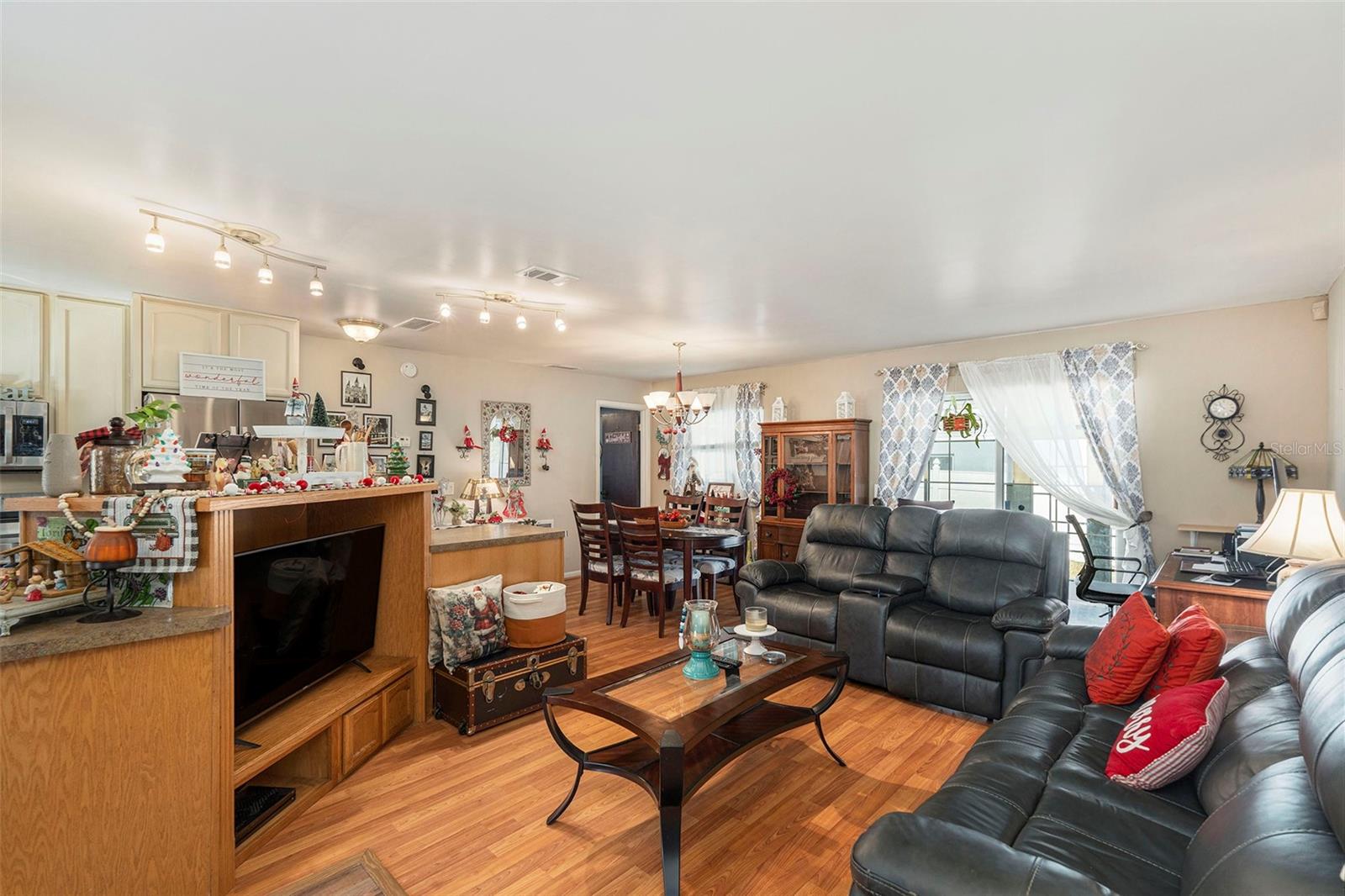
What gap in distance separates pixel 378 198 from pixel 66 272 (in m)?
2.32

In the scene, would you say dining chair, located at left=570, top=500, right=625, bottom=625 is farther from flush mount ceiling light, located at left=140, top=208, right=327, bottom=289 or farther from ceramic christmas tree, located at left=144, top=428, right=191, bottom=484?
ceramic christmas tree, located at left=144, top=428, right=191, bottom=484

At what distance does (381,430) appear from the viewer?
17.9 feet

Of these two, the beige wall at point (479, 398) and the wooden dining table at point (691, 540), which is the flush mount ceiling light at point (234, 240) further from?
the wooden dining table at point (691, 540)

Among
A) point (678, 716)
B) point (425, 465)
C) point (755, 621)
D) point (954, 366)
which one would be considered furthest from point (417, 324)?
point (954, 366)

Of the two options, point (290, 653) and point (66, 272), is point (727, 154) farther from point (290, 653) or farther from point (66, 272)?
point (66, 272)

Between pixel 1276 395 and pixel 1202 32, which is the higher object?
pixel 1202 32

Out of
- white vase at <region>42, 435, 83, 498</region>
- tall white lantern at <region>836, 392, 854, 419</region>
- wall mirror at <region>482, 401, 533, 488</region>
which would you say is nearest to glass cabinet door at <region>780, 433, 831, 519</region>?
tall white lantern at <region>836, 392, 854, 419</region>

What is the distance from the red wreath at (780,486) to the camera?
6.18 m

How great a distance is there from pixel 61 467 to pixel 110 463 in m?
0.14

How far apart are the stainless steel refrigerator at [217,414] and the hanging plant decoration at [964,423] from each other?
17.7 feet

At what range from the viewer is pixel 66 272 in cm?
327

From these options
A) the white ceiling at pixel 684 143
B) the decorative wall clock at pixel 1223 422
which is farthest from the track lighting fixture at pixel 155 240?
the decorative wall clock at pixel 1223 422

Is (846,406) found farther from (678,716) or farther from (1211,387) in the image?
(678,716)

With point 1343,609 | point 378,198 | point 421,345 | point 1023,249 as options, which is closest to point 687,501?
point 421,345
